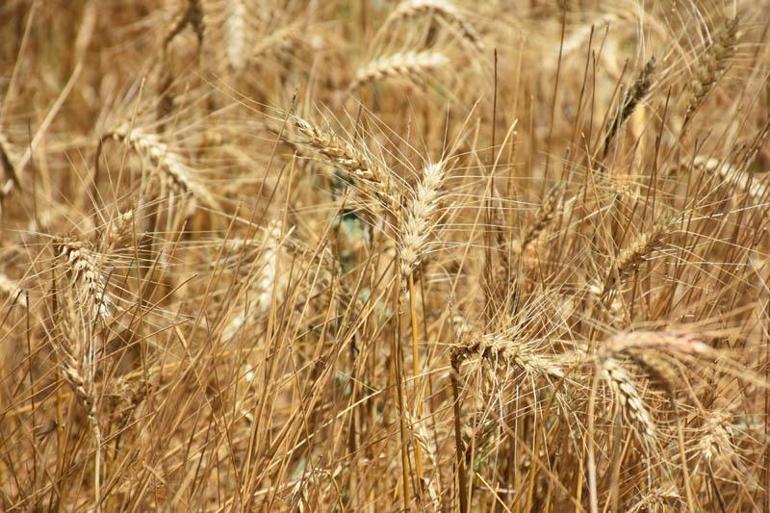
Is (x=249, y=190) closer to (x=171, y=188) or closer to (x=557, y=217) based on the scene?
(x=171, y=188)

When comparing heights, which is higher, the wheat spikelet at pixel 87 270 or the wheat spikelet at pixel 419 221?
the wheat spikelet at pixel 419 221

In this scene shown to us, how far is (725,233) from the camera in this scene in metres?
1.88

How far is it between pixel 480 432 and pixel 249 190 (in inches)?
51.3

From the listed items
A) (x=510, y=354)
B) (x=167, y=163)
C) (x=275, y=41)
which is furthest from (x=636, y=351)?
(x=275, y=41)

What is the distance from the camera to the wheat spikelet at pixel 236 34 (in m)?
2.60

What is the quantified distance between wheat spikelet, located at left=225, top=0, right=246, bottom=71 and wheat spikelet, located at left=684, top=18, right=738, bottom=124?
1397 mm

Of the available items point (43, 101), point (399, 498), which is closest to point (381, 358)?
point (399, 498)

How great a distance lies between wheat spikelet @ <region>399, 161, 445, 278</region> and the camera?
124 centimetres

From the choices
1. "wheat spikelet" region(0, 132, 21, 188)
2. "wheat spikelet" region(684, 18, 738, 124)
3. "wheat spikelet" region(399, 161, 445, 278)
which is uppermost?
"wheat spikelet" region(684, 18, 738, 124)

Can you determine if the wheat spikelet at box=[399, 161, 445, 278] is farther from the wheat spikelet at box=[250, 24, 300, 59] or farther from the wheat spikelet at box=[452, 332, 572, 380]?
the wheat spikelet at box=[250, 24, 300, 59]

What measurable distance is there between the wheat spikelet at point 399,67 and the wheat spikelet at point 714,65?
2.73ft

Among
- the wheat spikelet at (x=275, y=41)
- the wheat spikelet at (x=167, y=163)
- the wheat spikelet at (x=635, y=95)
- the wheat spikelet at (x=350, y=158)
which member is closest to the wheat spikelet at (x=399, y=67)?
the wheat spikelet at (x=275, y=41)

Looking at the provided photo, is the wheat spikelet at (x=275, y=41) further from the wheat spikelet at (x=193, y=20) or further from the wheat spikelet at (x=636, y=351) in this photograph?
the wheat spikelet at (x=636, y=351)

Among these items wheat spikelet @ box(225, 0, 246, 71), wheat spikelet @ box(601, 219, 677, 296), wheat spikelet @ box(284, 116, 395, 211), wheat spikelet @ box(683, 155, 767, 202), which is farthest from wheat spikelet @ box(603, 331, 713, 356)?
wheat spikelet @ box(225, 0, 246, 71)
